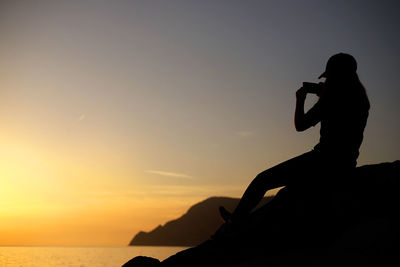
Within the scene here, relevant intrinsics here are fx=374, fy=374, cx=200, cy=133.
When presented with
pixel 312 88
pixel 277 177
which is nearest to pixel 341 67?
pixel 312 88

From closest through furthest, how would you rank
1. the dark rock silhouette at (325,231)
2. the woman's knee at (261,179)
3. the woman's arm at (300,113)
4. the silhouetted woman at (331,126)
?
the dark rock silhouette at (325,231)
the silhouetted woman at (331,126)
the woman's arm at (300,113)
the woman's knee at (261,179)

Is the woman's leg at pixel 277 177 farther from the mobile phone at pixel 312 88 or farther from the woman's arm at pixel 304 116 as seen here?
the mobile phone at pixel 312 88

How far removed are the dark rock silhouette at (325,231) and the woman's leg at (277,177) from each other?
417mm

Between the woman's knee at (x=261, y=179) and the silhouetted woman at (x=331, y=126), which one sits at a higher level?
the silhouetted woman at (x=331, y=126)

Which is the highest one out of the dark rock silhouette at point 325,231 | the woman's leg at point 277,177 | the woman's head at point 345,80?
the woman's head at point 345,80

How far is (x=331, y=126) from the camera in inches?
234

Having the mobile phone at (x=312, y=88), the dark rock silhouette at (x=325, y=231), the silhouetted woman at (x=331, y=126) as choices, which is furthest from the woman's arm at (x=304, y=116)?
the dark rock silhouette at (x=325, y=231)

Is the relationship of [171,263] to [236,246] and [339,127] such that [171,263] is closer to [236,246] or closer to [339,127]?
[236,246]

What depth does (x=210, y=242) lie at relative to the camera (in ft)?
23.1

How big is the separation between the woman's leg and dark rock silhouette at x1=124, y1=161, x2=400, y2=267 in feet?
1.37

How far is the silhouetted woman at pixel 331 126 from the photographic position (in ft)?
19.5

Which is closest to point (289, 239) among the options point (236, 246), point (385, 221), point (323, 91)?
point (236, 246)

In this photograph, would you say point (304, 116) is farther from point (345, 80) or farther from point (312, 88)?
point (345, 80)

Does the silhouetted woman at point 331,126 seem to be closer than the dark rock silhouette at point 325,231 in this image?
No
